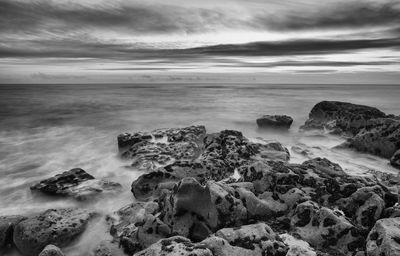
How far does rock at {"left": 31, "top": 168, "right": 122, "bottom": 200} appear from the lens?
9.34m

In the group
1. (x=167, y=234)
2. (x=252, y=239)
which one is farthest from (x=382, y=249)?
(x=167, y=234)

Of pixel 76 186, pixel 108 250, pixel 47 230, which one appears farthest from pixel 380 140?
pixel 47 230

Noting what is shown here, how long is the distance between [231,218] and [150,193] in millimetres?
3347

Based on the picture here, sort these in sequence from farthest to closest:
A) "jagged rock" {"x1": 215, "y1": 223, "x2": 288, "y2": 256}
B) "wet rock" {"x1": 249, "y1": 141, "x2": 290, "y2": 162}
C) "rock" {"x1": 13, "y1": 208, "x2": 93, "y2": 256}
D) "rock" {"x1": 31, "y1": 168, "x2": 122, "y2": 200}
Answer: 1. "wet rock" {"x1": 249, "y1": 141, "x2": 290, "y2": 162}
2. "rock" {"x1": 31, "y1": 168, "x2": 122, "y2": 200}
3. "rock" {"x1": 13, "y1": 208, "x2": 93, "y2": 256}
4. "jagged rock" {"x1": 215, "y1": 223, "x2": 288, "y2": 256}

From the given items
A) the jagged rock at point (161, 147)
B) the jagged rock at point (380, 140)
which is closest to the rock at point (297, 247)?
the jagged rock at point (161, 147)

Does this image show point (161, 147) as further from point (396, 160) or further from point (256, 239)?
point (396, 160)

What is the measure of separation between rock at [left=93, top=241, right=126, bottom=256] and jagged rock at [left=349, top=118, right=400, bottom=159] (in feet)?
37.4

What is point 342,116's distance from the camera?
1878 cm

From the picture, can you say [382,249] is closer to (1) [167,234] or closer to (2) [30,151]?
(1) [167,234]

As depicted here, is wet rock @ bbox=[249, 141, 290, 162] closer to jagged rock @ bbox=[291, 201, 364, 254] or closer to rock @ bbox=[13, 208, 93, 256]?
jagged rock @ bbox=[291, 201, 364, 254]

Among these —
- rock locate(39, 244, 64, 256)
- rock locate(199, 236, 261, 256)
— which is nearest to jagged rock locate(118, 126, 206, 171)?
rock locate(39, 244, 64, 256)

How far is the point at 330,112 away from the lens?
66.0 ft

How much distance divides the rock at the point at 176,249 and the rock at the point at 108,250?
4.85 feet

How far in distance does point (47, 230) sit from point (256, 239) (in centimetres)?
470
